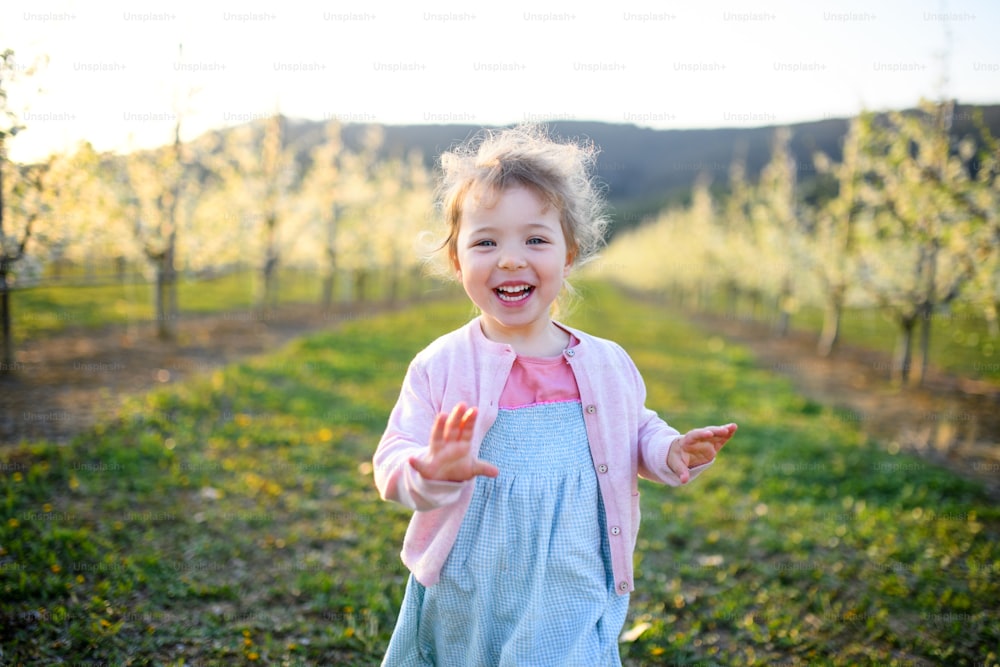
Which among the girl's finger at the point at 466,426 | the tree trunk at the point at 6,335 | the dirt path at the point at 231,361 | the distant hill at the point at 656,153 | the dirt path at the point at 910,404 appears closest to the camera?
the girl's finger at the point at 466,426

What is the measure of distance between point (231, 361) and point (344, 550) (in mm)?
7333

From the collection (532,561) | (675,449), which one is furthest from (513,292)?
(532,561)

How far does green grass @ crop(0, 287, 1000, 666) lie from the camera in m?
3.32

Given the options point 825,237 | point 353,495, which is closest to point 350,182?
point 825,237

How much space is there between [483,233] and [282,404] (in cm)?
654

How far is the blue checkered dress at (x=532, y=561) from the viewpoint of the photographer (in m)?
1.84

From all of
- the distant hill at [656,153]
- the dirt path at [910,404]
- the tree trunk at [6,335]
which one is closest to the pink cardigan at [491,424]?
the dirt path at [910,404]

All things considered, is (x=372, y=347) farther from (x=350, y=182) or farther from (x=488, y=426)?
(x=488, y=426)

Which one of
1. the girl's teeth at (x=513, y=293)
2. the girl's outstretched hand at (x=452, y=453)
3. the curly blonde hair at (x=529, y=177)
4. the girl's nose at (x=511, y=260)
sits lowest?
the girl's outstretched hand at (x=452, y=453)

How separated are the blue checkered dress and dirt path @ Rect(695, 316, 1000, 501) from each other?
5926mm

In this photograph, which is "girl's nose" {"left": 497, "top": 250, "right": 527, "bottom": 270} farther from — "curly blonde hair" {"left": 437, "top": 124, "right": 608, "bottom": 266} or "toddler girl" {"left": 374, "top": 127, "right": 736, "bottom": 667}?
"curly blonde hair" {"left": 437, "top": 124, "right": 608, "bottom": 266}

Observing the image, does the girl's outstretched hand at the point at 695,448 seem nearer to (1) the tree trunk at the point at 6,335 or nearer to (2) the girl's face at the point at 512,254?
(2) the girl's face at the point at 512,254

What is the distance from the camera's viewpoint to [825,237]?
52.1 feet

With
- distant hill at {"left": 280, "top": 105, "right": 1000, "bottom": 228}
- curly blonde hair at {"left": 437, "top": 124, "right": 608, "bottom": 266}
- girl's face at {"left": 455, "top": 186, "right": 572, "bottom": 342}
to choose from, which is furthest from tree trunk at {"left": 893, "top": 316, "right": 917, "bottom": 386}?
→ distant hill at {"left": 280, "top": 105, "right": 1000, "bottom": 228}
